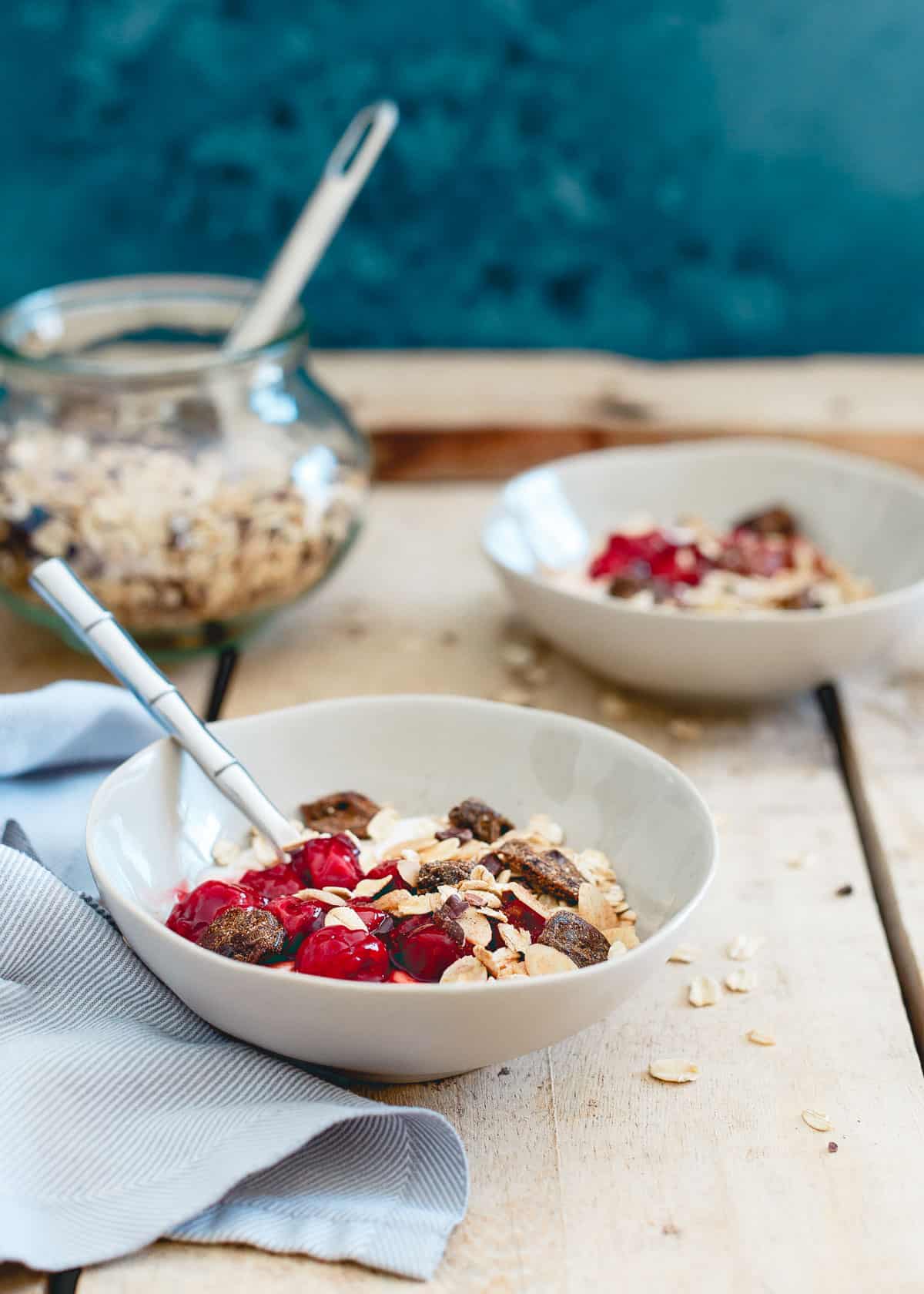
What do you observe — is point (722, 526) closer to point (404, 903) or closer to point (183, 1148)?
point (404, 903)

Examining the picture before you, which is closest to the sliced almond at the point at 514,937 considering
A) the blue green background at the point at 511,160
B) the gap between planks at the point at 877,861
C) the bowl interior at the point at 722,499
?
the gap between planks at the point at 877,861

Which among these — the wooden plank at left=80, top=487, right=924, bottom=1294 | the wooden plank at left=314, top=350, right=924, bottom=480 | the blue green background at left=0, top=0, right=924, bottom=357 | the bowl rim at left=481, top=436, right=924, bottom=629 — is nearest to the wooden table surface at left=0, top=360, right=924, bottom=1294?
the wooden plank at left=80, top=487, right=924, bottom=1294

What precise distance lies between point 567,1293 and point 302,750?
0.40 metres

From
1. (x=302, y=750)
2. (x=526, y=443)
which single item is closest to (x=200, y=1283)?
(x=302, y=750)

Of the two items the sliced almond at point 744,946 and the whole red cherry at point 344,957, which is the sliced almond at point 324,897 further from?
the sliced almond at point 744,946

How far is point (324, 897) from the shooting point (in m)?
0.74

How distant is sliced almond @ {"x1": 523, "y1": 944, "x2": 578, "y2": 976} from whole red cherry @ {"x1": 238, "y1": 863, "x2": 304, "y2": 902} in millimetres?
152

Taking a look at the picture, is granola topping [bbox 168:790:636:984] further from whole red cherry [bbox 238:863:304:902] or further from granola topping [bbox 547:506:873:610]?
granola topping [bbox 547:506:873:610]

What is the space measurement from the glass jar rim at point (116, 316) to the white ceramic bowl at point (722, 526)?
0.25 metres

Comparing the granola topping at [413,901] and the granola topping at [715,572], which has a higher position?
the granola topping at [413,901]

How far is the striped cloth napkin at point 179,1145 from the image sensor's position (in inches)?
24.1

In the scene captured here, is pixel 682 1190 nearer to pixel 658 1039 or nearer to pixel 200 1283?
pixel 658 1039

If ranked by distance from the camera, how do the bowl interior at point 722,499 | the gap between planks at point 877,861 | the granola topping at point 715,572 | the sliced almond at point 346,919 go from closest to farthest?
the sliced almond at point 346,919, the gap between planks at point 877,861, the granola topping at point 715,572, the bowl interior at point 722,499

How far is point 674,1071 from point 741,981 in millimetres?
93
